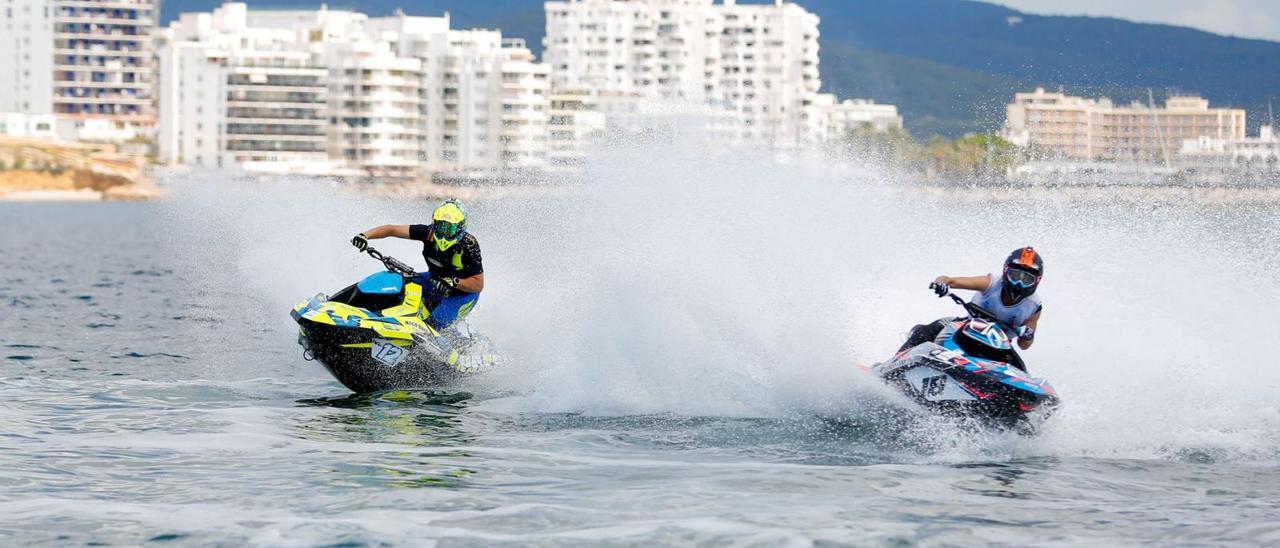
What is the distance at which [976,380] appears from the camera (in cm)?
1338

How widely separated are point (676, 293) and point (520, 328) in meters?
4.08

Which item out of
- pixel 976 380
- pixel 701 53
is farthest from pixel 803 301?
pixel 701 53

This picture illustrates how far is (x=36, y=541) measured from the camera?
10438 millimetres

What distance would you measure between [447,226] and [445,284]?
1.88 feet

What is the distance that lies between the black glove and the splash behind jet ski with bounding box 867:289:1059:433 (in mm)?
4756

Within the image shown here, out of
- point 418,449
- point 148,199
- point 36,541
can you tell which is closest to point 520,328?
point 418,449

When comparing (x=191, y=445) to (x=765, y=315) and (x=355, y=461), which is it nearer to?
(x=355, y=461)

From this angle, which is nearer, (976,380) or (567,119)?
(976,380)

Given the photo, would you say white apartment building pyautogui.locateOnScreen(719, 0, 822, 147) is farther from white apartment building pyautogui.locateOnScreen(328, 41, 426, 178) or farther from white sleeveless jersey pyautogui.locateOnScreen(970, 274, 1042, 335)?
white sleeveless jersey pyautogui.locateOnScreen(970, 274, 1042, 335)

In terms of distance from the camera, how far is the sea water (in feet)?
37.0

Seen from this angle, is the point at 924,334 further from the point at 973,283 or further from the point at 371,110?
the point at 371,110

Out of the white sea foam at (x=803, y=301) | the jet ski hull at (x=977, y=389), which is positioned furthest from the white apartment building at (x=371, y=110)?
the jet ski hull at (x=977, y=389)

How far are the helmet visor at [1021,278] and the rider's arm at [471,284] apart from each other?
523 cm

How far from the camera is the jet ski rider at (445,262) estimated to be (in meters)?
16.9
